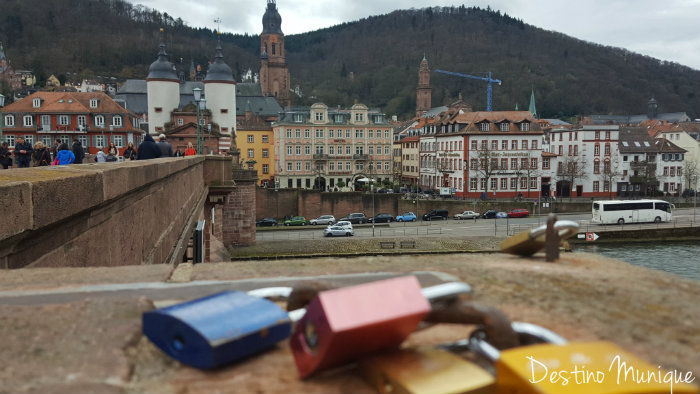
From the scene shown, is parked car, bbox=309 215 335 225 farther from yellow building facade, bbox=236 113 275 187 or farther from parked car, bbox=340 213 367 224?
yellow building facade, bbox=236 113 275 187

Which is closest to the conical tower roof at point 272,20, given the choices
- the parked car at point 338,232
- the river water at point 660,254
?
the parked car at point 338,232

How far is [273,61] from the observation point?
128 metres

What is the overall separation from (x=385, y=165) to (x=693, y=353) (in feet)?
252

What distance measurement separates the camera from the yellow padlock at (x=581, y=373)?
123 cm

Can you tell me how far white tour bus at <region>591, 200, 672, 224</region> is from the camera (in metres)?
50.2

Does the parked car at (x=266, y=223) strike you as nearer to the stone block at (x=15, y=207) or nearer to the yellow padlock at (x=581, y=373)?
the stone block at (x=15, y=207)

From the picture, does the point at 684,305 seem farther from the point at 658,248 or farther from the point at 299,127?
the point at 299,127

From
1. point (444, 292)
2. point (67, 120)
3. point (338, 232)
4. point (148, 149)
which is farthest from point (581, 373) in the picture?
point (67, 120)

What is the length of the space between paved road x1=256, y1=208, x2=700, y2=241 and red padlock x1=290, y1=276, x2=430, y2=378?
4323cm

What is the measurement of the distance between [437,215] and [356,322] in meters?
57.8

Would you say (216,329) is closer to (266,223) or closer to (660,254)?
(660,254)

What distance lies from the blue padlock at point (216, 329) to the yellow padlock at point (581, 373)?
60cm

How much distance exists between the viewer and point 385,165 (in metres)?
78.2

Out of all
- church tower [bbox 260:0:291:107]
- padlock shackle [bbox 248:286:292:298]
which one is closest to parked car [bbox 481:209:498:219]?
padlock shackle [bbox 248:286:292:298]
